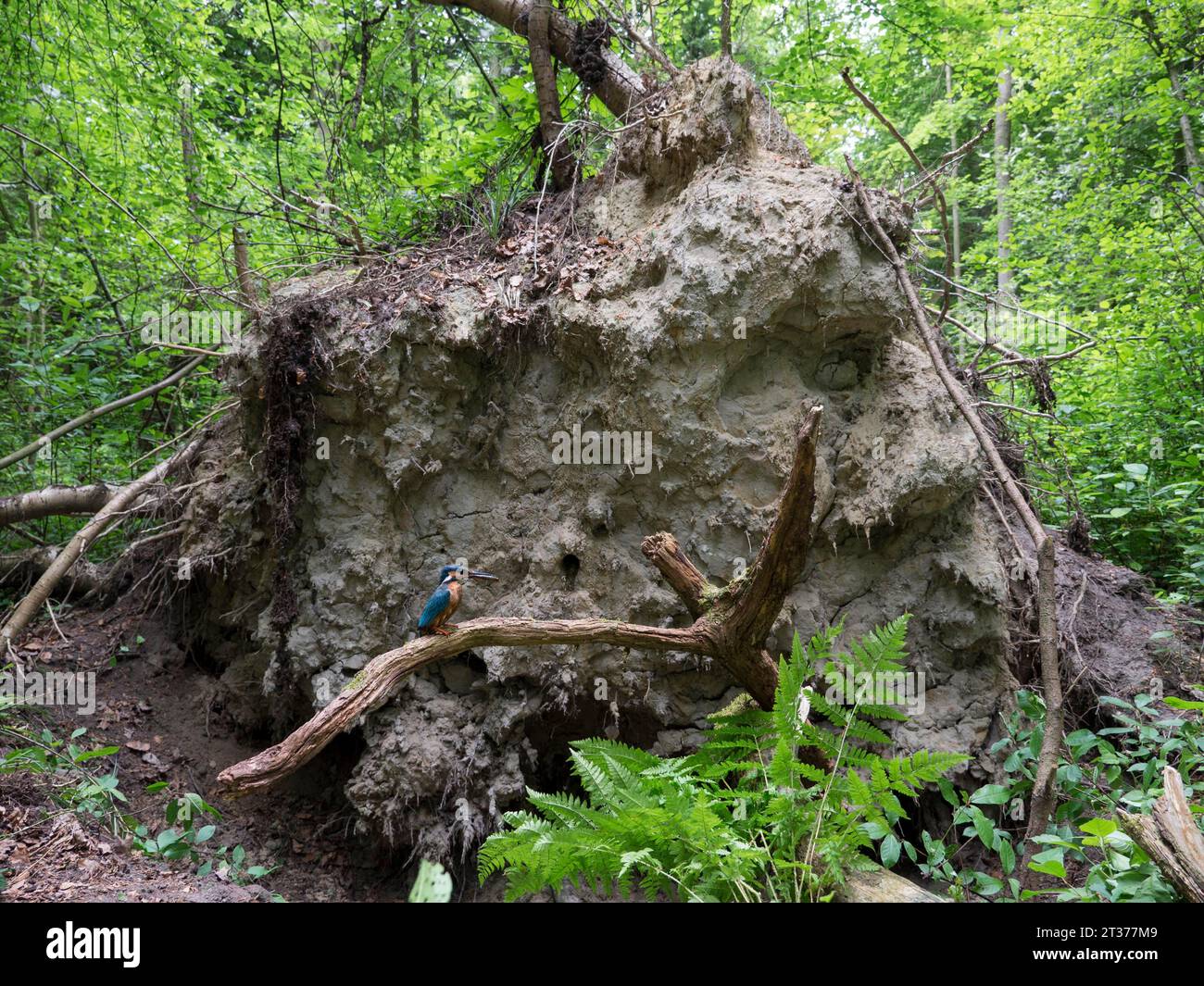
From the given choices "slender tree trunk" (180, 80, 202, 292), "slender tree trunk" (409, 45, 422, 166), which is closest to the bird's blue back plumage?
Answer: "slender tree trunk" (180, 80, 202, 292)

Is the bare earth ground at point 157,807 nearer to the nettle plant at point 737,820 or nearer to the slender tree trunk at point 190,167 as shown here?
the nettle plant at point 737,820

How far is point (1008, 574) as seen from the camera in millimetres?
4473

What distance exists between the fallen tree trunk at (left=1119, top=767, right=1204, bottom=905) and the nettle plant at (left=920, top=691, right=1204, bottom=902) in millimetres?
362

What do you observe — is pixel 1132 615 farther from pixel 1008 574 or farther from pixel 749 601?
pixel 749 601

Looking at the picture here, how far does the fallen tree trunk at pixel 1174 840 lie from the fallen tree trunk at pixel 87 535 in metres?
6.14

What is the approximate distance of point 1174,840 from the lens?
218cm

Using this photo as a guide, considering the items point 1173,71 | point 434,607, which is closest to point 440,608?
point 434,607

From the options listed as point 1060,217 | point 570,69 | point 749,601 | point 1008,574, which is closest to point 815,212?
point 749,601

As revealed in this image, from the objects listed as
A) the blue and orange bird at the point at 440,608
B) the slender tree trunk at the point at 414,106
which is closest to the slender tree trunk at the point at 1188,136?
the slender tree trunk at the point at 414,106

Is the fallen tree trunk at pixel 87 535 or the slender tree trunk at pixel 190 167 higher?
the slender tree trunk at pixel 190 167

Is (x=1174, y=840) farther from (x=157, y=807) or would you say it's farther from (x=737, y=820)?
(x=157, y=807)

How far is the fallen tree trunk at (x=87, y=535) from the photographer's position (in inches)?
195

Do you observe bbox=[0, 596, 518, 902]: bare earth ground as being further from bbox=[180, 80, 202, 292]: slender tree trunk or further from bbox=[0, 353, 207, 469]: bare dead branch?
bbox=[180, 80, 202, 292]: slender tree trunk

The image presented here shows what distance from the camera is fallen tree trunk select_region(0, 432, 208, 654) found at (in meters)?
4.94
